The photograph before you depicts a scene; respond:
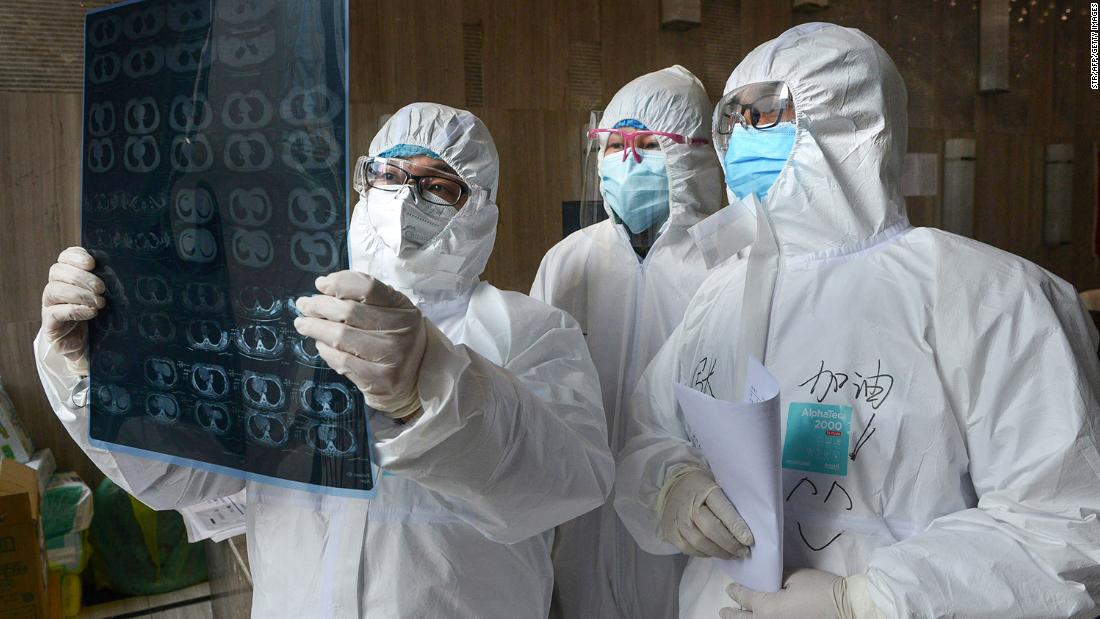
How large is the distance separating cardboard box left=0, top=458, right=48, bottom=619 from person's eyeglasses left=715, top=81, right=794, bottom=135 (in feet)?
3.74

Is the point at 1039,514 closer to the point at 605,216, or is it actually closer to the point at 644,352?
the point at 644,352

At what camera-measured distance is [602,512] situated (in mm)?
1812

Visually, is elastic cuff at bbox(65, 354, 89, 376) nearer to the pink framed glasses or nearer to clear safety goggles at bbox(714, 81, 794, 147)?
clear safety goggles at bbox(714, 81, 794, 147)

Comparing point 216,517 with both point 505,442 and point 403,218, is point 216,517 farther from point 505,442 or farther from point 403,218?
point 505,442

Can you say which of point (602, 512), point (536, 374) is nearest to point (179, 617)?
point (602, 512)

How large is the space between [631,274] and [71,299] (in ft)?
3.94

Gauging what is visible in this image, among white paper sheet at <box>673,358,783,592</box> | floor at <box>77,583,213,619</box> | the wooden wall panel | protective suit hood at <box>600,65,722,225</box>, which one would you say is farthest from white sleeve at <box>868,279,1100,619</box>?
the wooden wall panel

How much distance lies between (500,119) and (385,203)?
4.26ft

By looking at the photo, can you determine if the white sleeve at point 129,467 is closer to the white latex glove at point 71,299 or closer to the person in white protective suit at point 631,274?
the white latex glove at point 71,299

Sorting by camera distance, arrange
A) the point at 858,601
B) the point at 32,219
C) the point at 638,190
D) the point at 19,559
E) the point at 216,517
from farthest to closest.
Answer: the point at 32,219
the point at 638,190
the point at 216,517
the point at 19,559
the point at 858,601

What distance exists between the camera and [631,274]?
1.92 meters

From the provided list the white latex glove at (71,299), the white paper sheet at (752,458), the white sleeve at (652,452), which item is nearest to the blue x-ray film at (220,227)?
the white latex glove at (71,299)

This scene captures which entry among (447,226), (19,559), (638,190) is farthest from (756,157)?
(19,559)

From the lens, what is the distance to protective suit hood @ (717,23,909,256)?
1.16 meters
